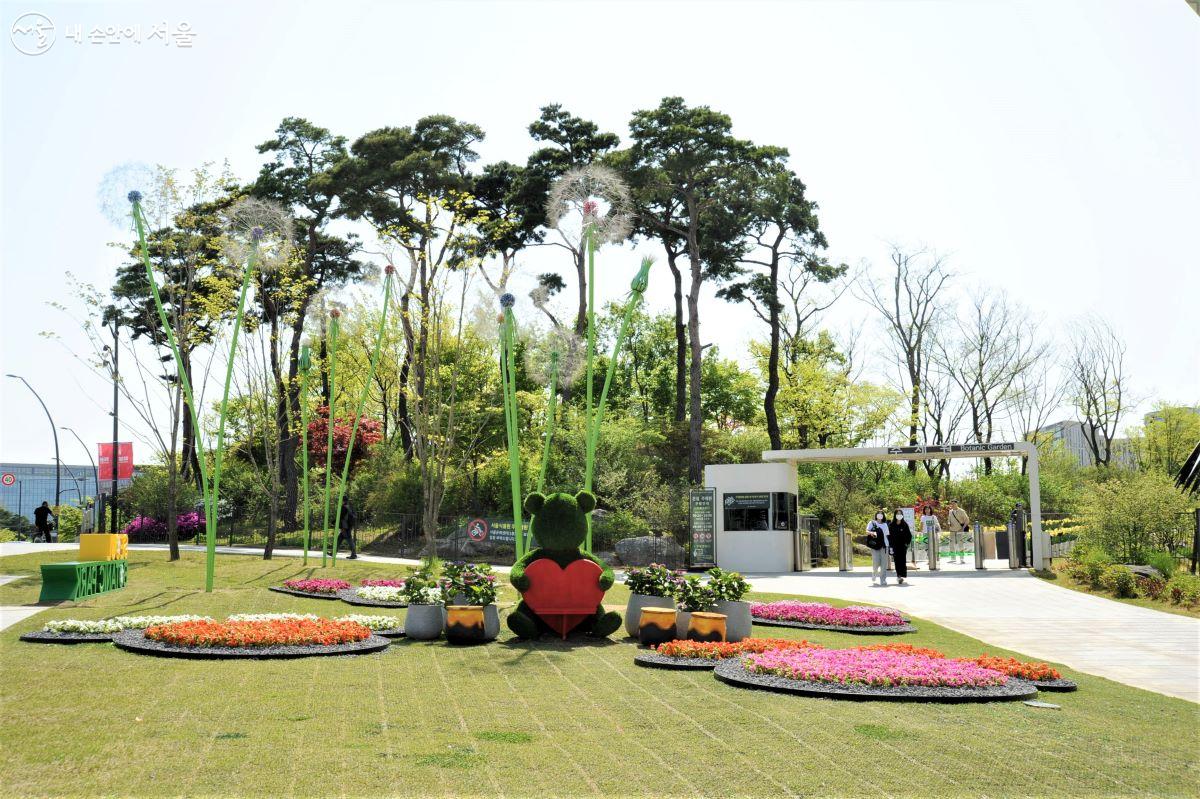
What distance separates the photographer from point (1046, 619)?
1496 cm

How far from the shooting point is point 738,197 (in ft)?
112

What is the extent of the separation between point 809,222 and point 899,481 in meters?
13.7

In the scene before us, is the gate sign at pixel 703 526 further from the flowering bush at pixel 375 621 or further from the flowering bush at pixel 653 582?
the flowering bush at pixel 375 621

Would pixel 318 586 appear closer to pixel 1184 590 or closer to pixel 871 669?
pixel 871 669

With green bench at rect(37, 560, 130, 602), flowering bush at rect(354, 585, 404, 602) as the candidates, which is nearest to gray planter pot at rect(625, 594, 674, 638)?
flowering bush at rect(354, 585, 404, 602)

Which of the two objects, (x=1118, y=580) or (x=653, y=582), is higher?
(x=653, y=582)

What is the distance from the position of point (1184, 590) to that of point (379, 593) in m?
13.7

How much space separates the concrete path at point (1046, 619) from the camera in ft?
35.0

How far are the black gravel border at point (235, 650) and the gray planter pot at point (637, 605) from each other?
335 centimetres

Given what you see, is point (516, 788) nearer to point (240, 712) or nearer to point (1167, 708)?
point (240, 712)

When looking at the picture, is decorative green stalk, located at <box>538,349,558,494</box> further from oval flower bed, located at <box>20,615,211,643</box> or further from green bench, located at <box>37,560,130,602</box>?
green bench, located at <box>37,560,130,602</box>

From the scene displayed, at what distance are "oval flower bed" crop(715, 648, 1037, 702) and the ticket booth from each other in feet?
53.2

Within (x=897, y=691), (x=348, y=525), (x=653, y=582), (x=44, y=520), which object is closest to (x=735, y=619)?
(x=653, y=582)

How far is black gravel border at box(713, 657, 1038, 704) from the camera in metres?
8.02
